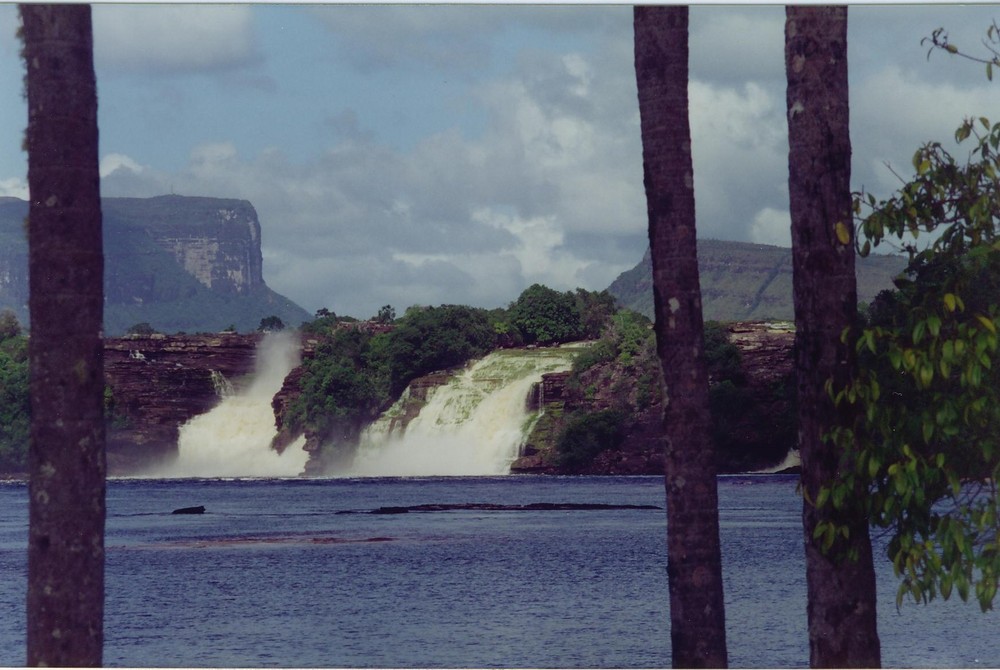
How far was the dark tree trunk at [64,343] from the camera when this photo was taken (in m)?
7.79

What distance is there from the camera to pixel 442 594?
3844cm

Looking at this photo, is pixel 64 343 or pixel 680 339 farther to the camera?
pixel 680 339

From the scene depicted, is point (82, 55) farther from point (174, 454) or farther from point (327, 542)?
point (174, 454)

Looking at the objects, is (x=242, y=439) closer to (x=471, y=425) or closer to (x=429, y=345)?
(x=429, y=345)

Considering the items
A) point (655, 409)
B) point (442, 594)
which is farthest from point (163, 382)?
point (442, 594)

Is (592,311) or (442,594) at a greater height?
(592,311)

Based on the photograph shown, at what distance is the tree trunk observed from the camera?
8.61 m

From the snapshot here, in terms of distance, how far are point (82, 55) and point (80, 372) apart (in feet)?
5.92

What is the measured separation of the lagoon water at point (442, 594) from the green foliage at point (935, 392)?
1812 cm

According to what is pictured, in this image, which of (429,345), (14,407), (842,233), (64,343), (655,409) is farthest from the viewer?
(429,345)

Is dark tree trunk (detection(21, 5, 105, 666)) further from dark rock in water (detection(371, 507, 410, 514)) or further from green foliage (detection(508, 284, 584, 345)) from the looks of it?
green foliage (detection(508, 284, 584, 345))

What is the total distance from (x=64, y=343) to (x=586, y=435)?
10215 cm

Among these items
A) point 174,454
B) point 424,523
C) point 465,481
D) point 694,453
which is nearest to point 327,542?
point 424,523

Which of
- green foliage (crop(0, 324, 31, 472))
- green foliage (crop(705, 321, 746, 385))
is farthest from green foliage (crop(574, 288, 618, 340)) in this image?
green foliage (crop(0, 324, 31, 472))
